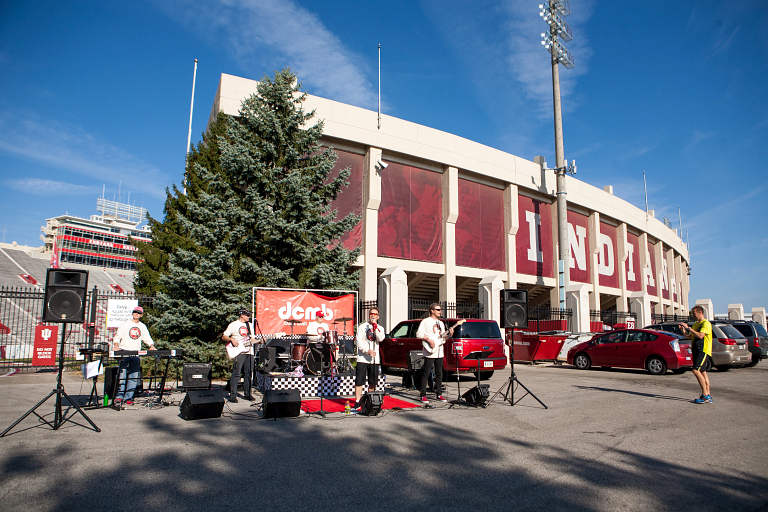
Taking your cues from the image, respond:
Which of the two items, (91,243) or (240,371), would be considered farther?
(91,243)

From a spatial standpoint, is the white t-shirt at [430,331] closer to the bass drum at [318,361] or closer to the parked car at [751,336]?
the bass drum at [318,361]

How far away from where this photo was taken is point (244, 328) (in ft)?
31.5

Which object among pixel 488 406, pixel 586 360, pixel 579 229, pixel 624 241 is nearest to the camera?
pixel 488 406

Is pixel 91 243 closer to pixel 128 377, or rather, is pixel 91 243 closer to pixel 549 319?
pixel 549 319

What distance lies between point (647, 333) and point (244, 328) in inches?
480

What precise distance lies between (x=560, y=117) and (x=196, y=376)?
27.6 metres

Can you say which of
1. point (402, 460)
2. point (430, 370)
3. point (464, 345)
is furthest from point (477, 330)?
point (402, 460)

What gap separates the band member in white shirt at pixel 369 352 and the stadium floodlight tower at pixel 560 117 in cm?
2235

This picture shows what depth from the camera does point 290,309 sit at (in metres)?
13.1

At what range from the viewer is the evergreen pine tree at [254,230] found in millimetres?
13164

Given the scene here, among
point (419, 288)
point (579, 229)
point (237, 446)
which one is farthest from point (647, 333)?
point (579, 229)

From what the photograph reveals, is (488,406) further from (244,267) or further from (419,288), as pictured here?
(419,288)

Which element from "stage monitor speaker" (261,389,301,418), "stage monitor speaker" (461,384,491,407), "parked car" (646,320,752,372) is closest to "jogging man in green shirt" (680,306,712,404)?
"stage monitor speaker" (461,384,491,407)

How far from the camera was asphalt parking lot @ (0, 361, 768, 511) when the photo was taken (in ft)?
13.1
